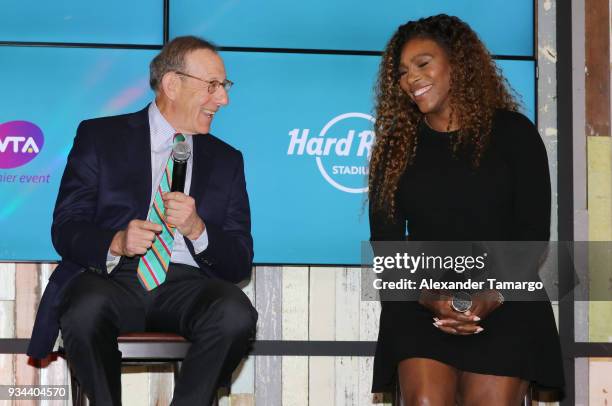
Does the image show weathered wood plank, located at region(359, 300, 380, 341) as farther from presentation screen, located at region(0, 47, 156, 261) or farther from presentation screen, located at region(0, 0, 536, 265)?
presentation screen, located at region(0, 47, 156, 261)

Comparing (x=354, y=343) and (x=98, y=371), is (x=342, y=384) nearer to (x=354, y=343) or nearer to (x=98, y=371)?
(x=354, y=343)

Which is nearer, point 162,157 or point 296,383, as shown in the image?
point 162,157

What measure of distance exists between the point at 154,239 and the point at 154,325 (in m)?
0.32

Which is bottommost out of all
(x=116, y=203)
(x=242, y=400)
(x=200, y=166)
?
(x=242, y=400)

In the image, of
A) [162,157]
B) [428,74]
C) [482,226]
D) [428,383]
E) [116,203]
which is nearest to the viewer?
[428,383]

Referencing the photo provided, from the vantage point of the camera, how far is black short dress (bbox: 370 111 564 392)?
2465 mm

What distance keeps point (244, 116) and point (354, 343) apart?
1069mm

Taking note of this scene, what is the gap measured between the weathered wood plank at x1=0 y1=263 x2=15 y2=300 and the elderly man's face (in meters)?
1.11

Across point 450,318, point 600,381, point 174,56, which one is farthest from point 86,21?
point 600,381

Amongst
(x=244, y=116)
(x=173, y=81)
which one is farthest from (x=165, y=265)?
(x=244, y=116)

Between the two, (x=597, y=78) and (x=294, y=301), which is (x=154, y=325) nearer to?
(x=294, y=301)

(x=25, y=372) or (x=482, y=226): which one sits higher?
(x=482, y=226)

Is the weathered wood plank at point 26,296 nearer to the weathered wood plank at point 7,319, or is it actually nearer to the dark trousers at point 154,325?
the weathered wood plank at point 7,319

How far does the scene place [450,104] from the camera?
2758mm
